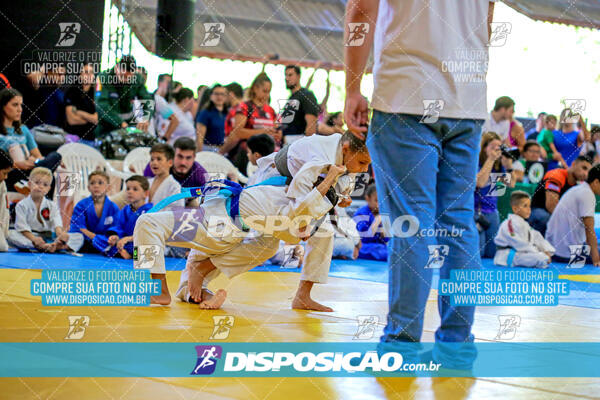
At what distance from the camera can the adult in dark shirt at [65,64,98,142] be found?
7.79 meters

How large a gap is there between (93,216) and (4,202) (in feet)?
2.44

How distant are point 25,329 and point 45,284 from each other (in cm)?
122

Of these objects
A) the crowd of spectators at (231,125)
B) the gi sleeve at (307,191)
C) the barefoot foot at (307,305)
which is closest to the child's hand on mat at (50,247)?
the crowd of spectators at (231,125)

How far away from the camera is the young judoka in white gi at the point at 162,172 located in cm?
624

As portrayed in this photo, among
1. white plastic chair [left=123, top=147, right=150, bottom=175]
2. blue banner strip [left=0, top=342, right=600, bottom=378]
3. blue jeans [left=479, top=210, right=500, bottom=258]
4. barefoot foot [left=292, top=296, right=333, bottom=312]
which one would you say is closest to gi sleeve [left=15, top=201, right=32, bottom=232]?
white plastic chair [left=123, top=147, right=150, bottom=175]

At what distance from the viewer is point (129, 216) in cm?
627

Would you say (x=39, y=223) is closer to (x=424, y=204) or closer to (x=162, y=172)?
(x=162, y=172)

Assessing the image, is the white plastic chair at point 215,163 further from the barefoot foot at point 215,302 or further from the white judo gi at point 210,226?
the barefoot foot at point 215,302

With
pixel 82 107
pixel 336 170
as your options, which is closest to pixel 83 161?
pixel 82 107

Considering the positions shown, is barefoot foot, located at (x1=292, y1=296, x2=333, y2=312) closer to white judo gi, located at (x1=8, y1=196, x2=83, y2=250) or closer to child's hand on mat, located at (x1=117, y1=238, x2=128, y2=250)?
child's hand on mat, located at (x1=117, y1=238, x2=128, y2=250)

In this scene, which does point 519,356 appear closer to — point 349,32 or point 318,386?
point 318,386

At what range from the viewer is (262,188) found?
13.0ft

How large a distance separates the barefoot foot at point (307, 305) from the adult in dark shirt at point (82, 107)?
183 inches

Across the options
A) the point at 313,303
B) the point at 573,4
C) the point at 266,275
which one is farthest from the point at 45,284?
the point at 573,4
